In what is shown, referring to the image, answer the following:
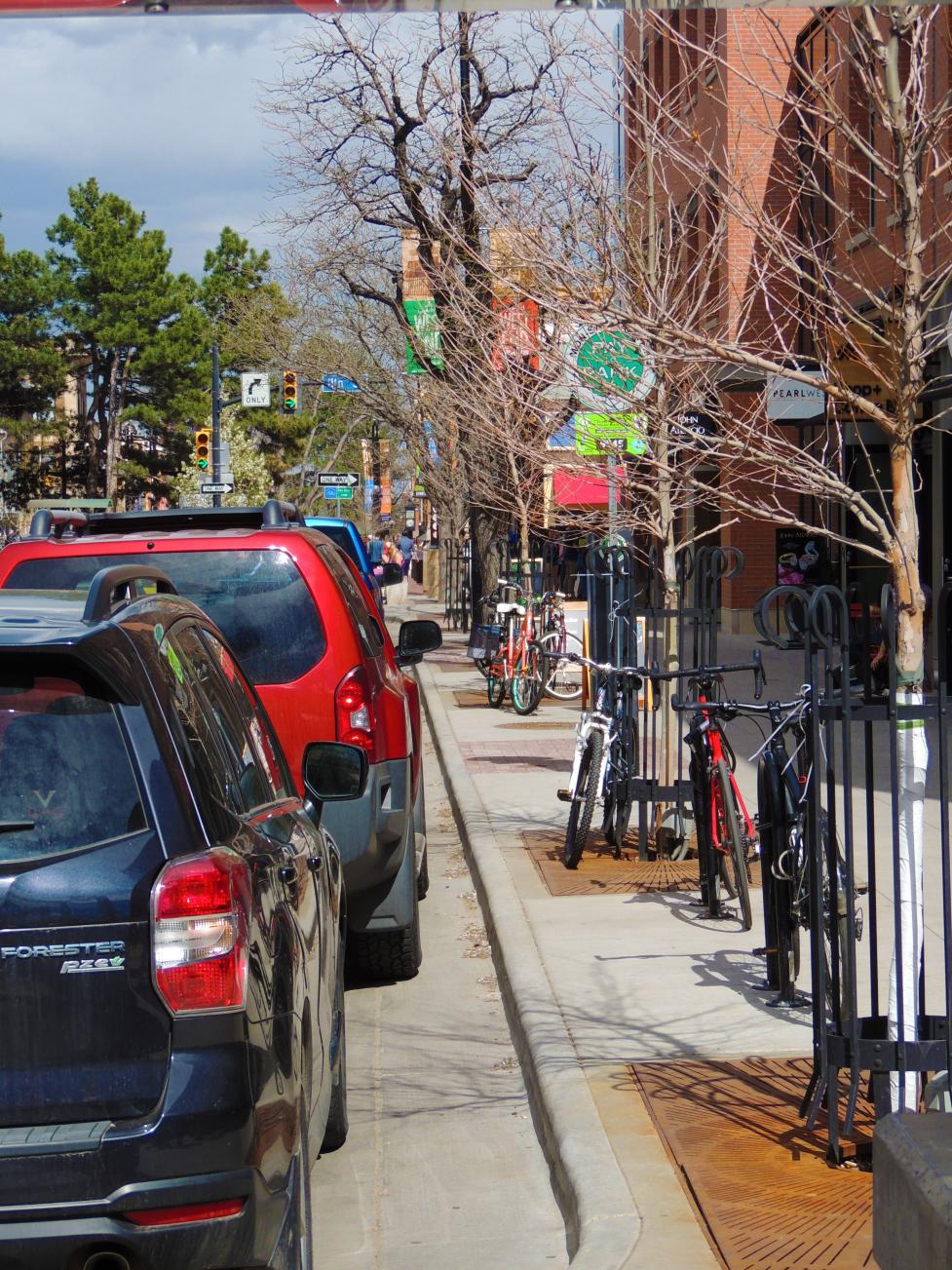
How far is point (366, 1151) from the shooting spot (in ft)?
17.7

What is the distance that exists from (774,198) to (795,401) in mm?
10591

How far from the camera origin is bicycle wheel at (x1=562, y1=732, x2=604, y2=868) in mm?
9102

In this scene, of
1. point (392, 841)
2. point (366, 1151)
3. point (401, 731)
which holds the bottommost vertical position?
point (366, 1151)

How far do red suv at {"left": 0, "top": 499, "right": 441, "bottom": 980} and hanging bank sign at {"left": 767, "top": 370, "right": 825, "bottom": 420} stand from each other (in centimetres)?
429

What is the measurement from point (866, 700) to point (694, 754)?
346 centimetres

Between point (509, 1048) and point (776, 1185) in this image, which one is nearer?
point (776, 1185)

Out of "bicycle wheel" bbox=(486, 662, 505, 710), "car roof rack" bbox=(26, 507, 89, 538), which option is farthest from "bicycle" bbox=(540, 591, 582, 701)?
"car roof rack" bbox=(26, 507, 89, 538)

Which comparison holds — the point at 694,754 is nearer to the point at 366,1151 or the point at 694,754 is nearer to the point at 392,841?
the point at 392,841

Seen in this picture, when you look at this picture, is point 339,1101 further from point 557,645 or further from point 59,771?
point 557,645

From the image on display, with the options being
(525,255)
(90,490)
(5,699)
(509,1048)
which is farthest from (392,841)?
(90,490)

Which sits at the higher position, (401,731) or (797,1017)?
(401,731)

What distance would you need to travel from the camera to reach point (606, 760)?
373 inches

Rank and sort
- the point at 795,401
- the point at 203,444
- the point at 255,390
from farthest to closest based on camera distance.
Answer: the point at 203,444
the point at 255,390
the point at 795,401

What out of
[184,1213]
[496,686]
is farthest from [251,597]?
[496,686]
